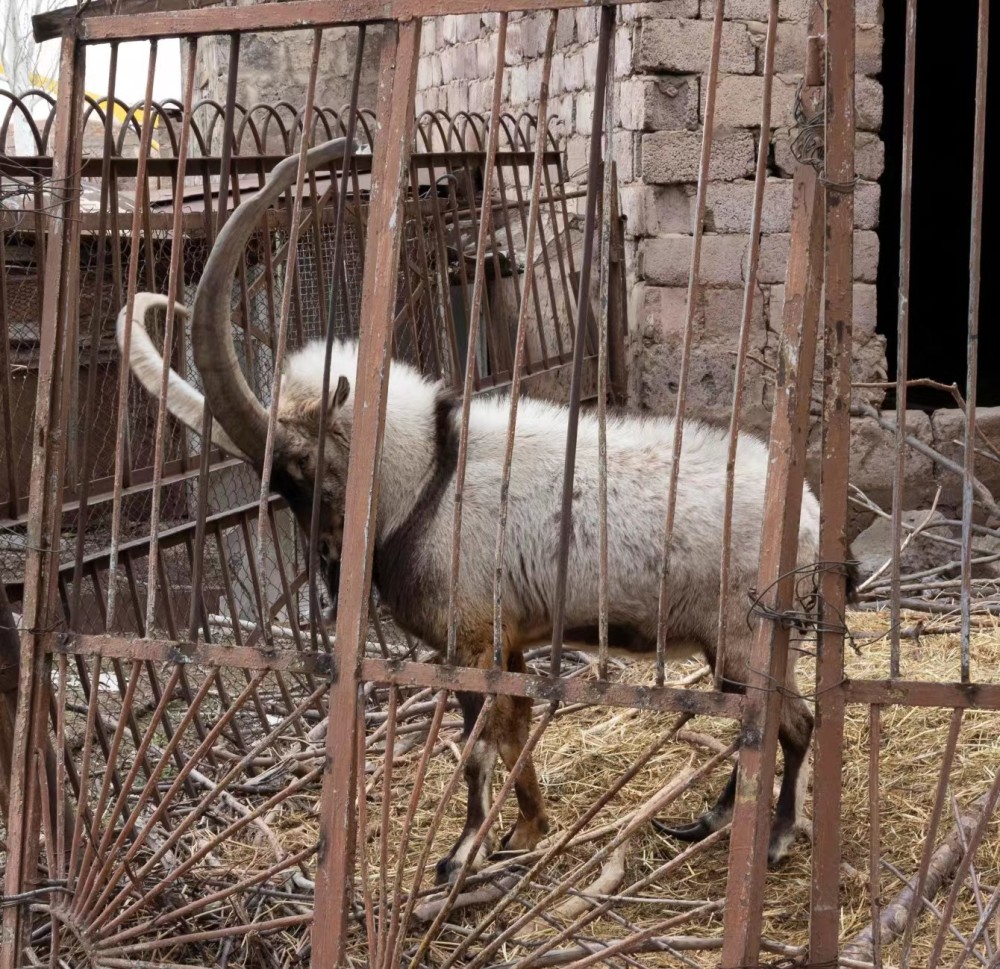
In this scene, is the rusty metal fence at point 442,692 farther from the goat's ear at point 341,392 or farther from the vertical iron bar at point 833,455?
the goat's ear at point 341,392

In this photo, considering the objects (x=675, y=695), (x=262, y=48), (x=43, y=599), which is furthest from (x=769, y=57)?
(x=262, y=48)

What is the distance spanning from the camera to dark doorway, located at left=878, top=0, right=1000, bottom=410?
11539 mm

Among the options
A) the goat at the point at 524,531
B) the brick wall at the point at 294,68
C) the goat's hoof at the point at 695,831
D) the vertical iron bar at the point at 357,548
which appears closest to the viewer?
the vertical iron bar at the point at 357,548

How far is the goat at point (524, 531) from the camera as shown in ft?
13.8

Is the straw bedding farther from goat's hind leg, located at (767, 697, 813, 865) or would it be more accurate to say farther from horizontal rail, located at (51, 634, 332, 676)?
horizontal rail, located at (51, 634, 332, 676)

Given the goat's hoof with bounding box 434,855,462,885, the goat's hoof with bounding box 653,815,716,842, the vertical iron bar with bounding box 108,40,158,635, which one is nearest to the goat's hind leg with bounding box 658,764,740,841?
the goat's hoof with bounding box 653,815,716,842

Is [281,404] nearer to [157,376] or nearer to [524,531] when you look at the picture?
[157,376]

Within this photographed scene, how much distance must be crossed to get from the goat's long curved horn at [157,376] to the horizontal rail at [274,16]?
0.81m

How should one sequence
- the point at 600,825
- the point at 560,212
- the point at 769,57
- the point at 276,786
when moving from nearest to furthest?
the point at 769,57 → the point at 600,825 → the point at 276,786 → the point at 560,212

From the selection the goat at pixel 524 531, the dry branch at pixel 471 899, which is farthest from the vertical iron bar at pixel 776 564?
the dry branch at pixel 471 899

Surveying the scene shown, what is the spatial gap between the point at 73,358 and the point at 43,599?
2.24ft

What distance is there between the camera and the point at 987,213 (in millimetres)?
12398

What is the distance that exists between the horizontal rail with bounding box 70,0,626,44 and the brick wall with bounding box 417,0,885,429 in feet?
15.7

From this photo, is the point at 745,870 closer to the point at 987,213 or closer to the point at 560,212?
the point at 560,212
